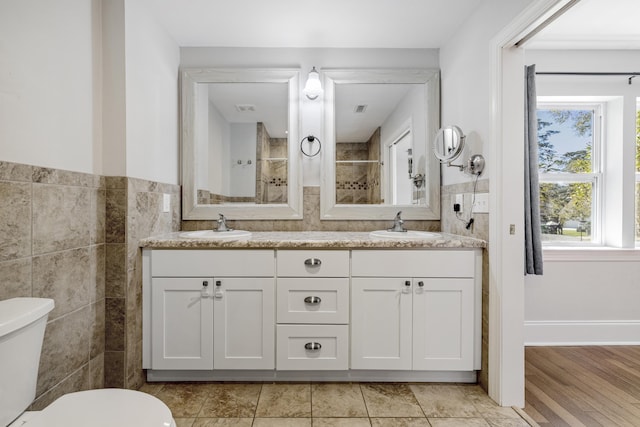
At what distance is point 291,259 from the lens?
1.79m

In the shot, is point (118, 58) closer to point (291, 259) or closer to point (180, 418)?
point (291, 259)

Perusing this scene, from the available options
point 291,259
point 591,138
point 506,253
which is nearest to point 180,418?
point 291,259

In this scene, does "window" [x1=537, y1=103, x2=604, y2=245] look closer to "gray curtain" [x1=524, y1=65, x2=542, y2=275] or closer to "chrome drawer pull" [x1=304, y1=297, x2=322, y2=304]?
"gray curtain" [x1=524, y1=65, x2=542, y2=275]

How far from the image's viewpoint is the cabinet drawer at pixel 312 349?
1794 millimetres

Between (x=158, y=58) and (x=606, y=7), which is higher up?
(x=606, y=7)

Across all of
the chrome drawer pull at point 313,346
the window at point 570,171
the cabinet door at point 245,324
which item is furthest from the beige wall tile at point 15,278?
the window at point 570,171

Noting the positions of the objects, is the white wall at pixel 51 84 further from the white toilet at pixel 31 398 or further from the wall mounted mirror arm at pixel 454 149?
the wall mounted mirror arm at pixel 454 149

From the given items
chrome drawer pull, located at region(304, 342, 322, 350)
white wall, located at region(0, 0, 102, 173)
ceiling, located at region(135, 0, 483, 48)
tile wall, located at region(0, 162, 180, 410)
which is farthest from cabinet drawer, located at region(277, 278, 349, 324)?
ceiling, located at region(135, 0, 483, 48)

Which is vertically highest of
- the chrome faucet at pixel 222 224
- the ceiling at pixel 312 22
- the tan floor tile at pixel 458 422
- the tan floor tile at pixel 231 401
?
the ceiling at pixel 312 22

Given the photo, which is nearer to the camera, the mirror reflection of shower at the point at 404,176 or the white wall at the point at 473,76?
the white wall at the point at 473,76

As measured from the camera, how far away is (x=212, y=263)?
179 centimetres

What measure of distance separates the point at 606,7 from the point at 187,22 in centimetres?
264

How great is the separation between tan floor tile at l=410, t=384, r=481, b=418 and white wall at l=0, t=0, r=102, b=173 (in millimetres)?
2128

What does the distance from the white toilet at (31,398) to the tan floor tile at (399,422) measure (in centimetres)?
102
